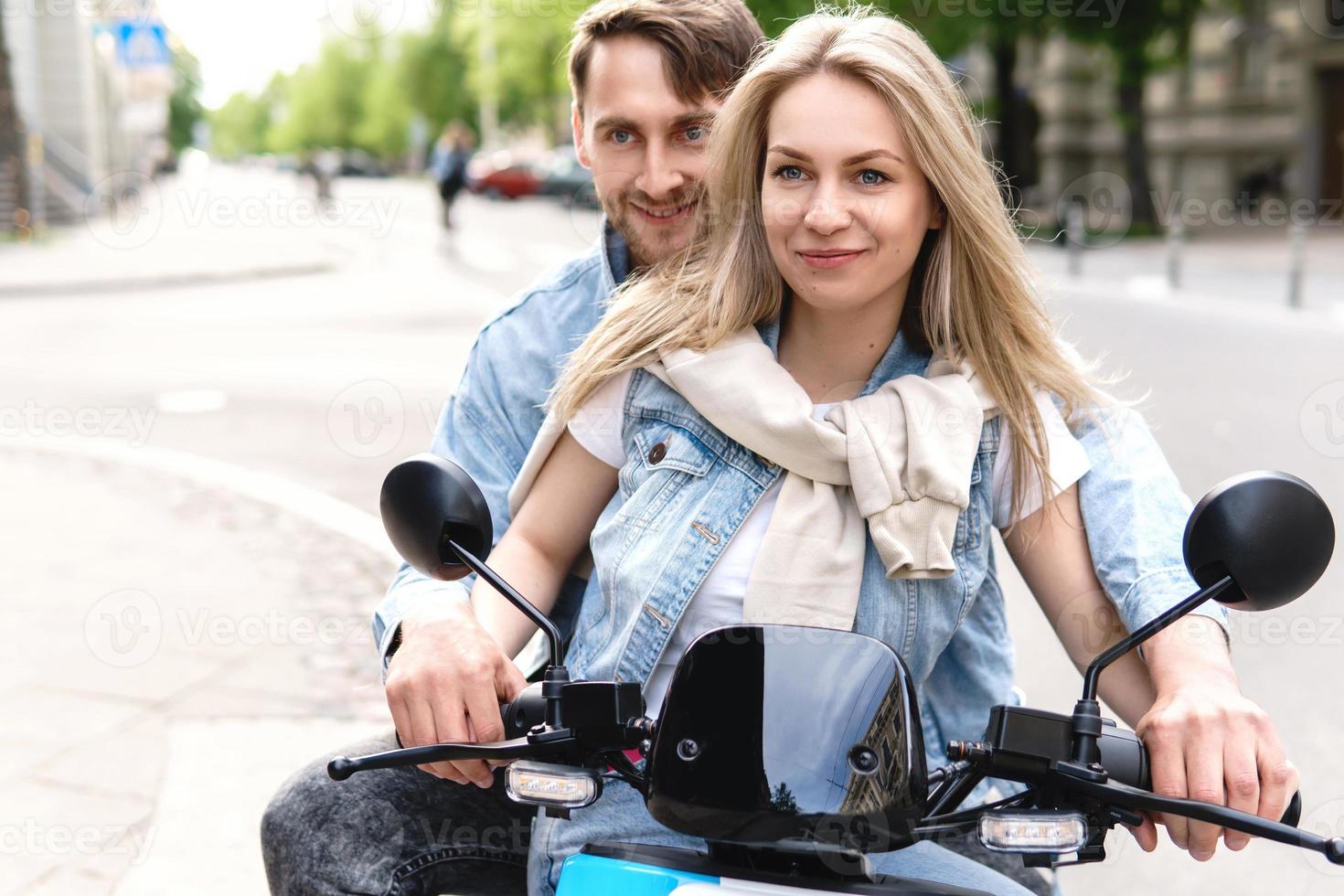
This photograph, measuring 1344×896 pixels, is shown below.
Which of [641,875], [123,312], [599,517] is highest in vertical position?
[599,517]

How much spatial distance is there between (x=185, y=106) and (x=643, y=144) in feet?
341

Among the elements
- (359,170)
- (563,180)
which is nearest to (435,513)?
(563,180)

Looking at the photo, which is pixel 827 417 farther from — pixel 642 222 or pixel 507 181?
pixel 507 181

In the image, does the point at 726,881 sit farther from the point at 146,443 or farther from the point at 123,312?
the point at 123,312

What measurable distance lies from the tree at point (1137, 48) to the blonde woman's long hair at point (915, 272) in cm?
2261

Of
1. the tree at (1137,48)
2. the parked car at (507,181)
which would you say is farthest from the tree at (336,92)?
the tree at (1137,48)

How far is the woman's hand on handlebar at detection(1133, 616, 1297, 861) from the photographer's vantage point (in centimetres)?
163

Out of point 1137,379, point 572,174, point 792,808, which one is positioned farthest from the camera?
point 572,174

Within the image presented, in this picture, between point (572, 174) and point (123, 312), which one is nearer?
point (123, 312)

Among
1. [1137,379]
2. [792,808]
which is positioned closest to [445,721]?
[792,808]

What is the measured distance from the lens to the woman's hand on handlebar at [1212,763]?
163 centimetres

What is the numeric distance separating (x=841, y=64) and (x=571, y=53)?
4.06ft

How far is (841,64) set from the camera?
77.7 inches

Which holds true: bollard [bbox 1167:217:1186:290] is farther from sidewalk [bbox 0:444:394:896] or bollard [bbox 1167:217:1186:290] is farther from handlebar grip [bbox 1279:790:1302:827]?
handlebar grip [bbox 1279:790:1302:827]
